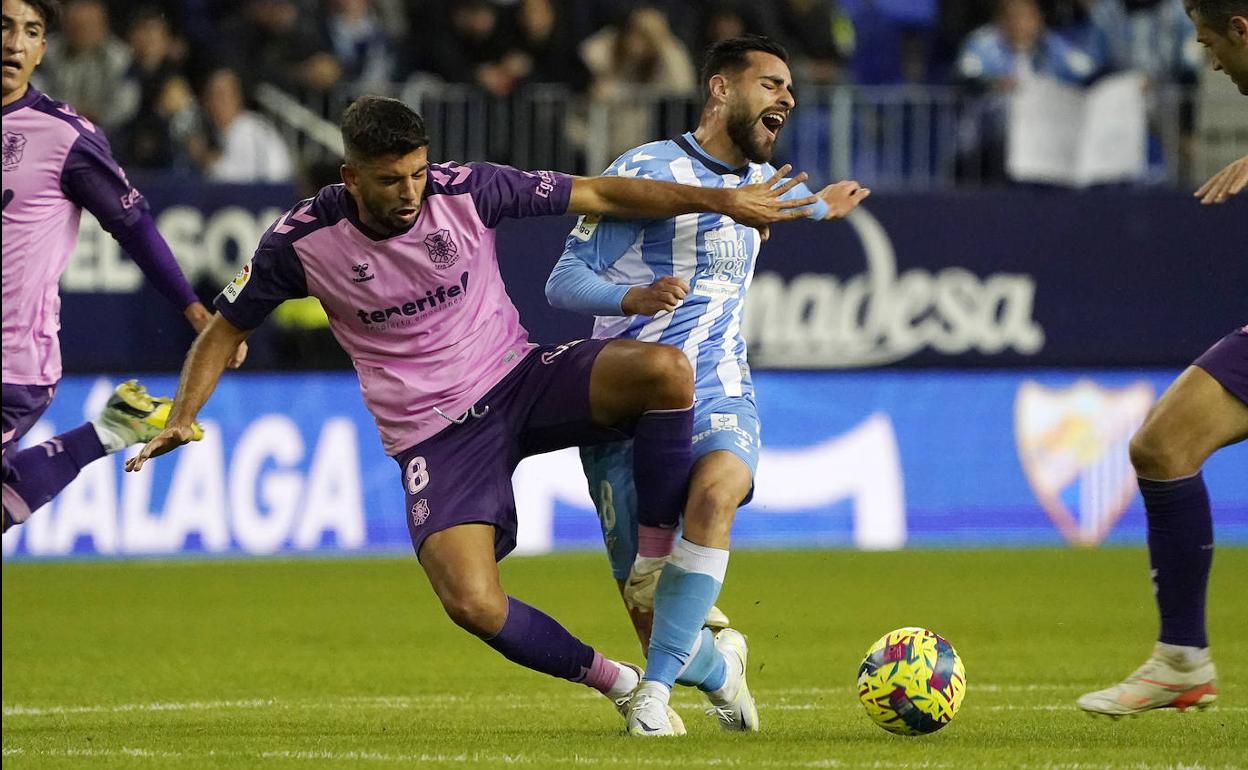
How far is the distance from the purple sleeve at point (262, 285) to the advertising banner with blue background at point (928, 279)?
8.47 metres

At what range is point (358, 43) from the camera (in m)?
17.1

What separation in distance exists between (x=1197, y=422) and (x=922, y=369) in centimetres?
889

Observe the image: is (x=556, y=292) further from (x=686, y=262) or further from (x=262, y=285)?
(x=262, y=285)

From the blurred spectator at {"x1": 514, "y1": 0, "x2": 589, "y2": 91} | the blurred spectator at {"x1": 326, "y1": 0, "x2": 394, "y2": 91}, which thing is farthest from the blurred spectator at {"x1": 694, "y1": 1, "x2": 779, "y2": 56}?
the blurred spectator at {"x1": 326, "y1": 0, "x2": 394, "y2": 91}

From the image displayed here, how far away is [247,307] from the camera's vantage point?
7016 millimetres

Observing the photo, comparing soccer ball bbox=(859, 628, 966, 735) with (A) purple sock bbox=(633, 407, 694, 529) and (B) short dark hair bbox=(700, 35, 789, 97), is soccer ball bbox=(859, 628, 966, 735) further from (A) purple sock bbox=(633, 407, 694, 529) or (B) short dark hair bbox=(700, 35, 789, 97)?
(B) short dark hair bbox=(700, 35, 789, 97)

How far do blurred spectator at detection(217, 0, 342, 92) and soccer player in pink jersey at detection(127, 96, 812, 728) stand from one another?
9.58 m

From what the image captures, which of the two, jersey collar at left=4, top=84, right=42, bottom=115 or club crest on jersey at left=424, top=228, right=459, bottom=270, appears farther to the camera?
jersey collar at left=4, top=84, right=42, bottom=115

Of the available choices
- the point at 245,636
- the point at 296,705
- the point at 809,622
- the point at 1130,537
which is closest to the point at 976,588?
the point at 809,622

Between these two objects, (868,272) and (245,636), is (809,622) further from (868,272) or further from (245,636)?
(868,272)

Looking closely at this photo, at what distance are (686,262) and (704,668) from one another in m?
1.49

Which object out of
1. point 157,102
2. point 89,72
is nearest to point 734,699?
point 157,102

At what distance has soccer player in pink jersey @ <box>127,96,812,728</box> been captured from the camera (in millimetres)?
6840

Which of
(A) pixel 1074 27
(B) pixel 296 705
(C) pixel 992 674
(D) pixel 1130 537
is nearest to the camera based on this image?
(B) pixel 296 705
